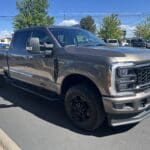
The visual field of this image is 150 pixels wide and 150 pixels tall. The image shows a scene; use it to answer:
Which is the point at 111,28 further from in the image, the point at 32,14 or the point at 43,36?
the point at 43,36

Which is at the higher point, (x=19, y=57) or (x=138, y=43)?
(x=19, y=57)

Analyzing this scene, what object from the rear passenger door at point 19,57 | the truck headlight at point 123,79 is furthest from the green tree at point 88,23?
the truck headlight at point 123,79

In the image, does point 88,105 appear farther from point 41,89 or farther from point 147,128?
point 41,89

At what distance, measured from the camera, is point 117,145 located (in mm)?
4785

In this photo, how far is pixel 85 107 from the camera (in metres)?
5.36

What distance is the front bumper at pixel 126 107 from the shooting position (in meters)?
4.82

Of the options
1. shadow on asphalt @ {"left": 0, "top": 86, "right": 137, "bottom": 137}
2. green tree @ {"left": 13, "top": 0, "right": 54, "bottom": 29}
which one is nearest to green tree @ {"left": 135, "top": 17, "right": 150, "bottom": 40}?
green tree @ {"left": 13, "top": 0, "right": 54, "bottom": 29}

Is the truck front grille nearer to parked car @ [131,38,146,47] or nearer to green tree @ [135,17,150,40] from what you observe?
parked car @ [131,38,146,47]

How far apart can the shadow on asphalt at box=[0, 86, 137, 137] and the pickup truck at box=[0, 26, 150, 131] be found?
0.77 ft

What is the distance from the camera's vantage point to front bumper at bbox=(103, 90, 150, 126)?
4816 mm

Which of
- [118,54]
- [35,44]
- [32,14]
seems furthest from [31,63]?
[32,14]

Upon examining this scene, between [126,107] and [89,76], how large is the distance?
0.79 m

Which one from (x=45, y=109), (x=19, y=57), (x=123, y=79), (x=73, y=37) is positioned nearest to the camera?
(x=123, y=79)

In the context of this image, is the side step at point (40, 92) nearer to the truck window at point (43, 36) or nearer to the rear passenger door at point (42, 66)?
the rear passenger door at point (42, 66)
